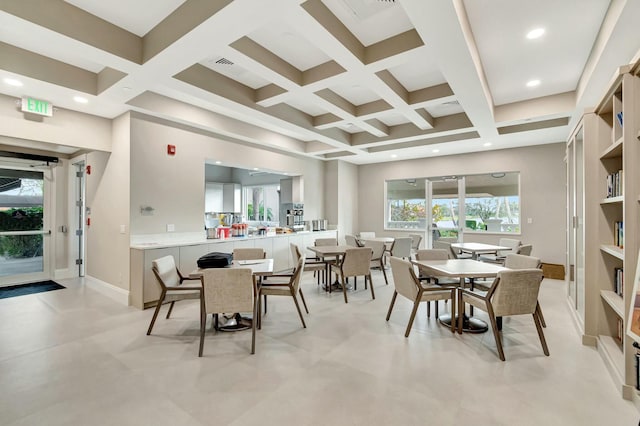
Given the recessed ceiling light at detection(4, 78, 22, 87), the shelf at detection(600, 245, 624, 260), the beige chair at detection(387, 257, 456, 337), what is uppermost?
the recessed ceiling light at detection(4, 78, 22, 87)

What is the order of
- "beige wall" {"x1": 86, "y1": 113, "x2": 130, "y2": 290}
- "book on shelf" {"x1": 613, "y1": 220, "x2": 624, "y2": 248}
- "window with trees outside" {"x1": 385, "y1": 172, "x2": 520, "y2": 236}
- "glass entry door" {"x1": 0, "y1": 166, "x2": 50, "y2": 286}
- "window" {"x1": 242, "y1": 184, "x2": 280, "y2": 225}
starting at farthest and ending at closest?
"window" {"x1": 242, "y1": 184, "x2": 280, "y2": 225}
"window with trees outside" {"x1": 385, "y1": 172, "x2": 520, "y2": 236}
"glass entry door" {"x1": 0, "y1": 166, "x2": 50, "y2": 286}
"beige wall" {"x1": 86, "y1": 113, "x2": 130, "y2": 290}
"book on shelf" {"x1": 613, "y1": 220, "x2": 624, "y2": 248}

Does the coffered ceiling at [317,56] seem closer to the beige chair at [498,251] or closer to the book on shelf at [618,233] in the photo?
the book on shelf at [618,233]

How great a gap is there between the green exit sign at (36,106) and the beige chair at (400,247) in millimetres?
5799

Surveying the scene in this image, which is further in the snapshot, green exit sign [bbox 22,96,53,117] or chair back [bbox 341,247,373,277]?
chair back [bbox 341,247,373,277]

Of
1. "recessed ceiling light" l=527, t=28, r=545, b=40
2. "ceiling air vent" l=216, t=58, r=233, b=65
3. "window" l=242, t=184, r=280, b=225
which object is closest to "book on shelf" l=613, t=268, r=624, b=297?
"recessed ceiling light" l=527, t=28, r=545, b=40

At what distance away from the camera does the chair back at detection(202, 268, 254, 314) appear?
2863mm

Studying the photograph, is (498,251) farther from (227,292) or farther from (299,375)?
(227,292)

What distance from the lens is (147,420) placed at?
1.96 m

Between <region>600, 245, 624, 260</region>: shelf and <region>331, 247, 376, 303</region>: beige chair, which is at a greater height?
<region>600, 245, 624, 260</region>: shelf

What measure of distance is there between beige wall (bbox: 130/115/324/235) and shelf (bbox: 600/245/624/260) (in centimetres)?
529

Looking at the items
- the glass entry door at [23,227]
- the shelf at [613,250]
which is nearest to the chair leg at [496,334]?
the shelf at [613,250]

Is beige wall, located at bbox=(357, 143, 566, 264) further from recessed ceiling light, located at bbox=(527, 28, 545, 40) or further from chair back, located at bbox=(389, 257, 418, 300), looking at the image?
chair back, located at bbox=(389, 257, 418, 300)

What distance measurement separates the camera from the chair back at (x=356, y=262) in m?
4.64

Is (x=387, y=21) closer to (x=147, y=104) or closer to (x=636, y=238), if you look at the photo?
(x=636, y=238)
